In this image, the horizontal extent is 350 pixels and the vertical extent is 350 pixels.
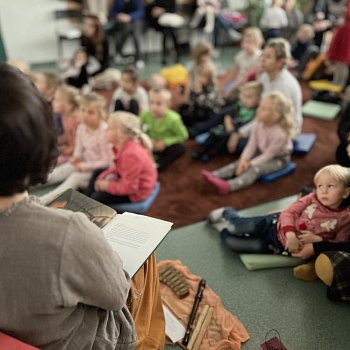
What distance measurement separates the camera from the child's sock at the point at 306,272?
2.01 metres

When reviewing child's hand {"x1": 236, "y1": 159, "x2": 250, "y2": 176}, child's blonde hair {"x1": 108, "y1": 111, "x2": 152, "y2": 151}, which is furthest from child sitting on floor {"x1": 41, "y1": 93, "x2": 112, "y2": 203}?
child's hand {"x1": 236, "y1": 159, "x2": 250, "y2": 176}

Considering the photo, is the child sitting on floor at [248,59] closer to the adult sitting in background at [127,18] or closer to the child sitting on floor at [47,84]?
the child sitting on floor at [47,84]

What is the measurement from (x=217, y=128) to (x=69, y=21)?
3428 mm

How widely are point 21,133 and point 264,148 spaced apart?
8.06ft

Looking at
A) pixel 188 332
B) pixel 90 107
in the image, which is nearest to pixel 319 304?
pixel 188 332

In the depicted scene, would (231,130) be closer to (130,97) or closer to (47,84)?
(130,97)

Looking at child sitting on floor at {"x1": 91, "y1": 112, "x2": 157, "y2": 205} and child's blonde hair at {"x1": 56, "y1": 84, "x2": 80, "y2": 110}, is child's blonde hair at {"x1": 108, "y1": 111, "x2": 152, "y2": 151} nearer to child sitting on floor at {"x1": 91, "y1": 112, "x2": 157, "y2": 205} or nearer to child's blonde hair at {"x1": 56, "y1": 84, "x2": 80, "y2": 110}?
child sitting on floor at {"x1": 91, "y1": 112, "x2": 157, "y2": 205}

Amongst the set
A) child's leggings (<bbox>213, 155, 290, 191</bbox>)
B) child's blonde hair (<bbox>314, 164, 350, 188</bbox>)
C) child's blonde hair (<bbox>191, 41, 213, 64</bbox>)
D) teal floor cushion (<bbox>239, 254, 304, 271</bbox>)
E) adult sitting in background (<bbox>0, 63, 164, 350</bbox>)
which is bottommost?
child's leggings (<bbox>213, 155, 290, 191</bbox>)

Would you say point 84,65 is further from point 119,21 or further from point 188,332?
point 188,332

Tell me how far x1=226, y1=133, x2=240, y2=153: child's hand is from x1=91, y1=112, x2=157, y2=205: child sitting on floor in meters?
0.94

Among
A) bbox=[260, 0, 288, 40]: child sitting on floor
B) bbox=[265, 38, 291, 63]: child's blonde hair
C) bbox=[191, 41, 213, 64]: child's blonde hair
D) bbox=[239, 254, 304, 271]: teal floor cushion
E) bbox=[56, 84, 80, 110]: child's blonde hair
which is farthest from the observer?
bbox=[260, 0, 288, 40]: child sitting on floor

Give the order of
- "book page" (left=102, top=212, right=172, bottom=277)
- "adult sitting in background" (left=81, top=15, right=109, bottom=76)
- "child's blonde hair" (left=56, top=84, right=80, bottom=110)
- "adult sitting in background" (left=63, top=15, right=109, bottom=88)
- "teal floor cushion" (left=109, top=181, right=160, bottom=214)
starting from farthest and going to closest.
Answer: "adult sitting in background" (left=81, top=15, right=109, bottom=76)
"adult sitting in background" (left=63, top=15, right=109, bottom=88)
"child's blonde hair" (left=56, top=84, right=80, bottom=110)
"teal floor cushion" (left=109, top=181, right=160, bottom=214)
"book page" (left=102, top=212, right=172, bottom=277)

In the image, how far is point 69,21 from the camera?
18.9 ft

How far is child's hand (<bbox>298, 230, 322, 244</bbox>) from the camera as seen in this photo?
1.97 metres
